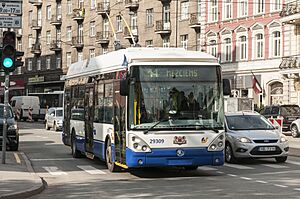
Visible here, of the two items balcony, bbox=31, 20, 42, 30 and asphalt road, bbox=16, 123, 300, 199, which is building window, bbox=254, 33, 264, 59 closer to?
asphalt road, bbox=16, 123, 300, 199

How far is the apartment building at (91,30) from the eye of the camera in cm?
5581

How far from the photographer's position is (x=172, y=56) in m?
14.9

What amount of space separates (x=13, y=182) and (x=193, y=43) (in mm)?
Result: 42074

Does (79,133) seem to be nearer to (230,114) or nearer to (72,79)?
(72,79)

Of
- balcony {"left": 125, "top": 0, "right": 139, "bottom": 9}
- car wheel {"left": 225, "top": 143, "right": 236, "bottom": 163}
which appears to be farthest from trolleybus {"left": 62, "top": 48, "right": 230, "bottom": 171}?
balcony {"left": 125, "top": 0, "right": 139, "bottom": 9}

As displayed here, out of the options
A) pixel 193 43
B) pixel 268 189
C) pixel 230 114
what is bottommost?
pixel 268 189

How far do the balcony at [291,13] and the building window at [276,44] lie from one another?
7.20 ft

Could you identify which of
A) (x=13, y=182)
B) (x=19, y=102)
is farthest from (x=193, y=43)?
(x=13, y=182)

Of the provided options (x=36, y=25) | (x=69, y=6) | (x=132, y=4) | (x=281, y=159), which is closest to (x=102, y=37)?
(x=132, y=4)

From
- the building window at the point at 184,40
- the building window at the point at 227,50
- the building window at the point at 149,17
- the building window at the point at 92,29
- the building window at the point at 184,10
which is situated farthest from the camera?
the building window at the point at 92,29

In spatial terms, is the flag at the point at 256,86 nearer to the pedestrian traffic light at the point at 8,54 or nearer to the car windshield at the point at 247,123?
the car windshield at the point at 247,123

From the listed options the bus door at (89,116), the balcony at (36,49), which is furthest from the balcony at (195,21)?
the bus door at (89,116)

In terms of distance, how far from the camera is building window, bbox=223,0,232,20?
163ft

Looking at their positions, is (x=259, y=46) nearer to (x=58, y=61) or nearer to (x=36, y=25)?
(x=58, y=61)
